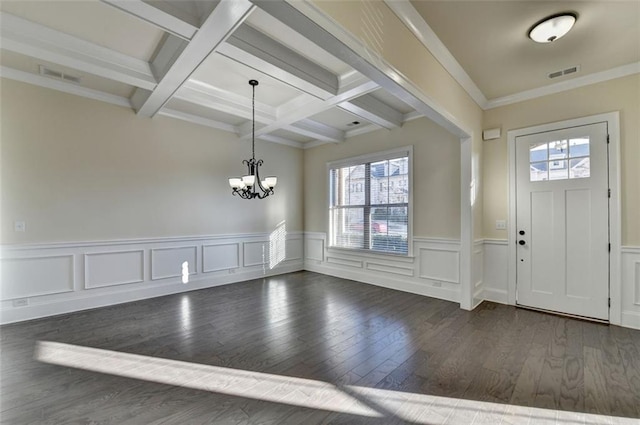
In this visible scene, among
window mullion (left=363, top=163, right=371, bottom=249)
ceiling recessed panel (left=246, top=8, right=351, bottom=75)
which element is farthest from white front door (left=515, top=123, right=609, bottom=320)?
ceiling recessed panel (left=246, top=8, right=351, bottom=75)

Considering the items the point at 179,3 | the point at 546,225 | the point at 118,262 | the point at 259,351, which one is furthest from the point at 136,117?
the point at 546,225

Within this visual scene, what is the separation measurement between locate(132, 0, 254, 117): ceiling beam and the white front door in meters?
3.97

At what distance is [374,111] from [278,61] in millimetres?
1866

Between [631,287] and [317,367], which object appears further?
[631,287]

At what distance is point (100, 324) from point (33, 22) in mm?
3202

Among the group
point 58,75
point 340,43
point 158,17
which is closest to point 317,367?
point 340,43

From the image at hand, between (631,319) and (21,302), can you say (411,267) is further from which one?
(21,302)

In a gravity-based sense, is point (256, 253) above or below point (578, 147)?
below

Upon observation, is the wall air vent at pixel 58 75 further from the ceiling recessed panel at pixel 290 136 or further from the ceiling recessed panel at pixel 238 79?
the ceiling recessed panel at pixel 290 136

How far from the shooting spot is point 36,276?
11.7 ft

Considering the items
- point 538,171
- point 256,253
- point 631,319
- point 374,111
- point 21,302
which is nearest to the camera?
point 631,319

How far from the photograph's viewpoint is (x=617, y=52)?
296cm

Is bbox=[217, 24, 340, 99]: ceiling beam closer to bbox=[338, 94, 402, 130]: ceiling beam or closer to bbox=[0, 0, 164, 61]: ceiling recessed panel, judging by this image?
bbox=[338, 94, 402, 130]: ceiling beam

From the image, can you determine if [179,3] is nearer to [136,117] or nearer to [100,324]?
[136,117]
